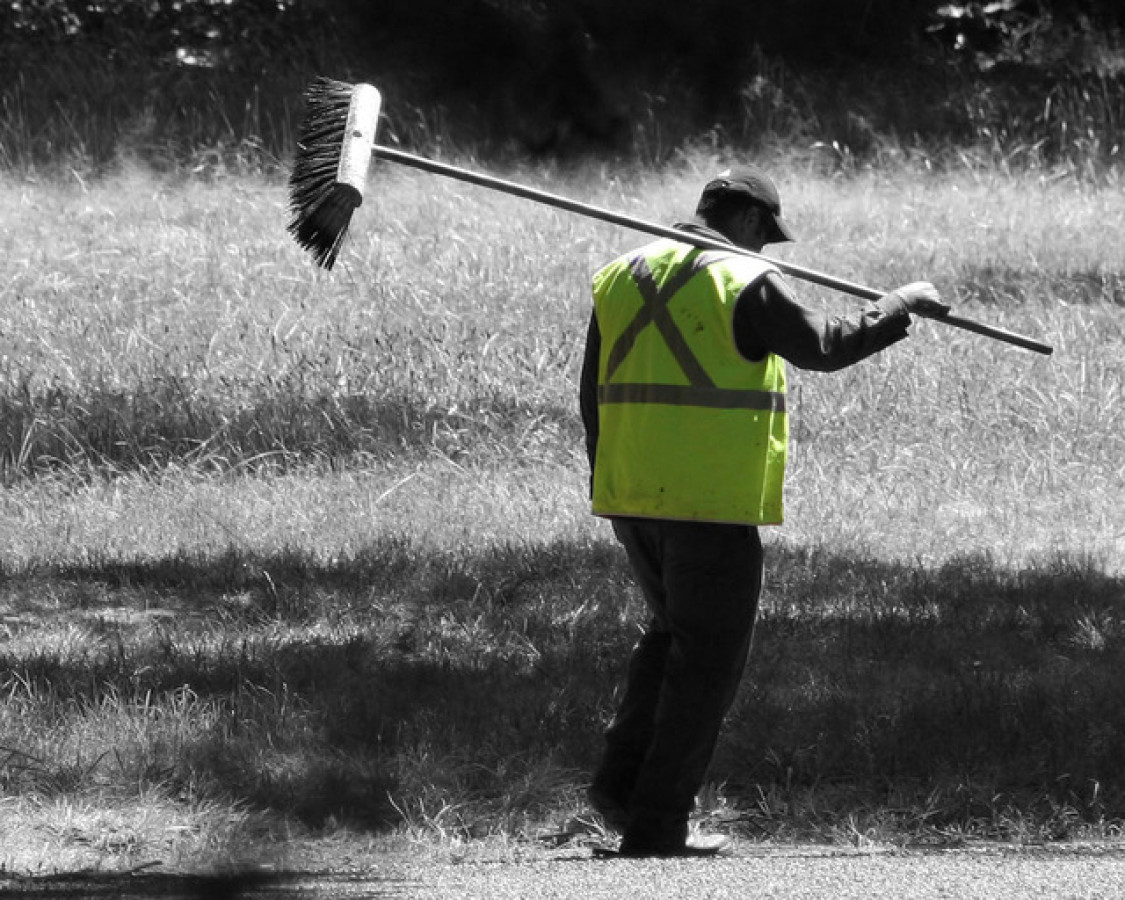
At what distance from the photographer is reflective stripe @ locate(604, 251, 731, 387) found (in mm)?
4801

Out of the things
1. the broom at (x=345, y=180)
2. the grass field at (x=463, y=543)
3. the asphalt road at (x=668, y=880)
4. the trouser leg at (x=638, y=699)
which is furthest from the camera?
the grass field at (x=463, y=543)

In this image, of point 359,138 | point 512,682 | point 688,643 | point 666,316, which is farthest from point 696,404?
point 512,682

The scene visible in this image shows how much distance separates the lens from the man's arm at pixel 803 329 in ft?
15.3

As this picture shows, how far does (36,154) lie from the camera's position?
45.1ft

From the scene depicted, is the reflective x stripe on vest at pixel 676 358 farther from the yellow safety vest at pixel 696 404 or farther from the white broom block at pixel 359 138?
the white broom block at pixel 359 138

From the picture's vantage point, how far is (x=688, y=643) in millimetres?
4852

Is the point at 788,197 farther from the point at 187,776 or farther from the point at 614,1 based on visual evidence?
the point at 187,776

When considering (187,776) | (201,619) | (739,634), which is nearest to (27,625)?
(201,619)

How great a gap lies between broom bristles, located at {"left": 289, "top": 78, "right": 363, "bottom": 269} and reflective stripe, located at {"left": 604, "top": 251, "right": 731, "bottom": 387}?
83cm

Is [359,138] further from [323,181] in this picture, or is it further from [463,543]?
[463,543]

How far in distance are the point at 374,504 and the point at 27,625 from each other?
65.1 inches

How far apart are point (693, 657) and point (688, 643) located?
4 centimetres

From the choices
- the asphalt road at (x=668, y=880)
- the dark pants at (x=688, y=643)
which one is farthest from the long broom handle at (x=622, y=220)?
the asphalt road at (x=668, y=880)

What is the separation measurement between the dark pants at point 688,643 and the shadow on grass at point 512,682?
0.60 m
